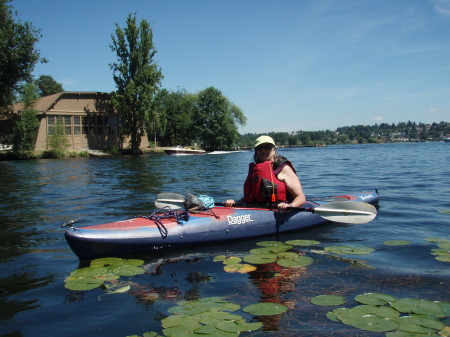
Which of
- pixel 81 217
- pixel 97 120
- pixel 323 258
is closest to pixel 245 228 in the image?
pixel 323 258

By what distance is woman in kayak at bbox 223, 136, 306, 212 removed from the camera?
236 inches

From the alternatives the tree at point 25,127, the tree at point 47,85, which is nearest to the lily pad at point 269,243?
the tree at point 25,127

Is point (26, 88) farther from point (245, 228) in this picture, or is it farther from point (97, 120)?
point (245, 228)

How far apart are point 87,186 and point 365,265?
11.2 metres

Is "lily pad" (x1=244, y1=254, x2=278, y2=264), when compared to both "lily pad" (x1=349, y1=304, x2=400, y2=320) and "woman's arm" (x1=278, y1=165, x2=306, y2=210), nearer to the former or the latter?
"woman's arm" (x1=278, y1=165, x2=306, y2=210)

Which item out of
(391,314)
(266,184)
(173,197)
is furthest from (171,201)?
(391,314)

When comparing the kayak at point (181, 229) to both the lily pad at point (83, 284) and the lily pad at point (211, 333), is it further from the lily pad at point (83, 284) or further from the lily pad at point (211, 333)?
the lily pad at point (211, 333)

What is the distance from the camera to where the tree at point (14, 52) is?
2716 centimetres

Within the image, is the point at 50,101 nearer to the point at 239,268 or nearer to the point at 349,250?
the point at 239,268

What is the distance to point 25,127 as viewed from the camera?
112 feet

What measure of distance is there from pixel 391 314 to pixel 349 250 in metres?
2.15

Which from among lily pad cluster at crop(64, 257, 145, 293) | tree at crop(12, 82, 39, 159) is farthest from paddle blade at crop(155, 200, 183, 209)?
Result: tree at crop(12, 82, 39, 159)

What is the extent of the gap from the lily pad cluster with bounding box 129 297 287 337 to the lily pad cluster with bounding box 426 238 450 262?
8.49 feet

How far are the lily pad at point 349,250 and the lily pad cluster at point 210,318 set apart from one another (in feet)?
6.69
